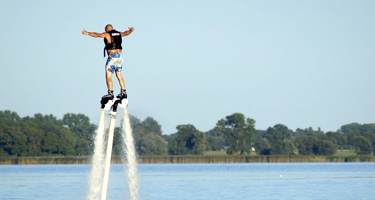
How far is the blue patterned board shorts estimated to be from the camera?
17.4 m

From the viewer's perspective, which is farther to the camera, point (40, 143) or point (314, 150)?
point (314, 150)

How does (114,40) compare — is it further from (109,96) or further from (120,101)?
(120,101)

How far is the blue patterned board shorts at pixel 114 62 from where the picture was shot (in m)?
17.4

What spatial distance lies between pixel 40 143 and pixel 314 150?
84.8 meters

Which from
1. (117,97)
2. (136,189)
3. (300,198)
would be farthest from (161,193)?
(117,97)

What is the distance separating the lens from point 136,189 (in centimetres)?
2222

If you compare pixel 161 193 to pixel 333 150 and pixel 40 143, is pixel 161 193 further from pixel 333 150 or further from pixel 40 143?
pixel 333 150

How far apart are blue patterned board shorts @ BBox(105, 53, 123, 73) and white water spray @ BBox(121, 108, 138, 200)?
1.38 m

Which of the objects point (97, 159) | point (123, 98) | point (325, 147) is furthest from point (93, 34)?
point (325, 147)

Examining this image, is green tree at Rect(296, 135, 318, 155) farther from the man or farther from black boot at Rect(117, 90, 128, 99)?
the man

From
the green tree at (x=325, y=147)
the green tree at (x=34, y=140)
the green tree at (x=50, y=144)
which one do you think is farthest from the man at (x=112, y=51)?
the green tree at (x=325, y=147)

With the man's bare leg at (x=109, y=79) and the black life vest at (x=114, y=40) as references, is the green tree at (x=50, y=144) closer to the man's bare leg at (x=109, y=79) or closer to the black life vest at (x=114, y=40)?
the man's bare leg at (x=109, y=79)

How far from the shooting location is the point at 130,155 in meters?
20.0

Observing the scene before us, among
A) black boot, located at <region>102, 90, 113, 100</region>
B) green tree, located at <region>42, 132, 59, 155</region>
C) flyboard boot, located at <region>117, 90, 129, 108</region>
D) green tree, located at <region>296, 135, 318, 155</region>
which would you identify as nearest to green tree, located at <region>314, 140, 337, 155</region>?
green tree, located at <region>296, 135, 318, 155</region>
